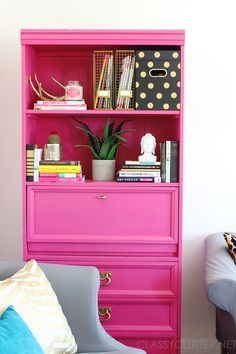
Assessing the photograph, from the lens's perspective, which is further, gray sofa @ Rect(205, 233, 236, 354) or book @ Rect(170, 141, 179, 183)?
book @ Rect(170, 141, 179, 183)

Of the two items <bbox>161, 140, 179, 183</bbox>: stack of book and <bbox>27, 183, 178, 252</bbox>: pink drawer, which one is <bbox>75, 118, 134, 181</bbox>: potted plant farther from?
<bbox>161, 140, 179, 183</bbox>: stack of book

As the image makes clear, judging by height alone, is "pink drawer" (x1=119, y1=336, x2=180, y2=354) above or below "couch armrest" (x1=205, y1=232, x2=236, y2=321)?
below

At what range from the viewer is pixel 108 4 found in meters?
3.06

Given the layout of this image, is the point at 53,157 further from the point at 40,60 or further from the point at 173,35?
the point at 173,35

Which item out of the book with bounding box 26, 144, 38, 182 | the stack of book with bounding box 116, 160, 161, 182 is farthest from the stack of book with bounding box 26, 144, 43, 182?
the stack of book with bounding box 116, 160, 161, 182

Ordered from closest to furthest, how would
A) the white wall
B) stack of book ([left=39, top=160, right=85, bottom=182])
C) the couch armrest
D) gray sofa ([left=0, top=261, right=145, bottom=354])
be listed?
gray sofa ([left=0, top=261, right=145, bottom=354]) → the couch armrest → stack of book ([left=39, top=160, right=85, bottom=182]) → the white wall

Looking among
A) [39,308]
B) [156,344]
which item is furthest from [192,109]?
[39,308]

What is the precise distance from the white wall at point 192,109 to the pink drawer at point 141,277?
0.43m

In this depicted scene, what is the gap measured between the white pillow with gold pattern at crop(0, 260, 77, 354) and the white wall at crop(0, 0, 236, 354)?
1.19 meters

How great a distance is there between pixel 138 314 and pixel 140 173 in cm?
75

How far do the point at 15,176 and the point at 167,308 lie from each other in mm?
1189

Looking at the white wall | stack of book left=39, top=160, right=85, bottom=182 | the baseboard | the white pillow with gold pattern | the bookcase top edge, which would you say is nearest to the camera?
the white pillow with gold pattern

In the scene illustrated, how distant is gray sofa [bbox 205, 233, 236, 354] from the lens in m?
2.32

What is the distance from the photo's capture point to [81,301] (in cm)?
210
